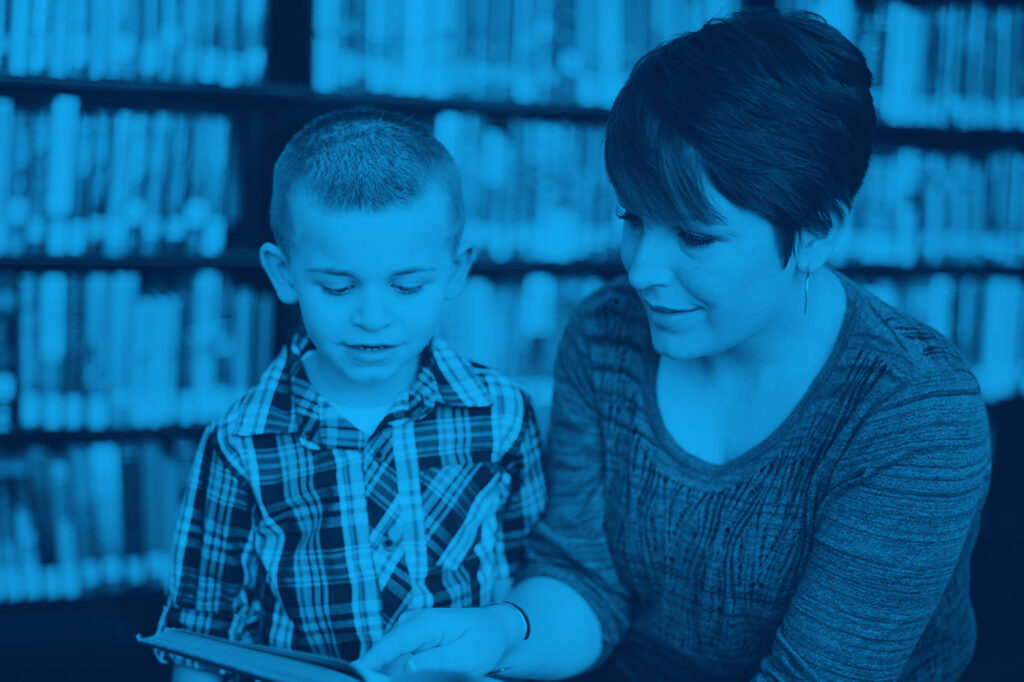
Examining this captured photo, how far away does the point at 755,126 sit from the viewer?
2.64 feet

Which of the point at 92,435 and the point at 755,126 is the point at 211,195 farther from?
the point at 755,126

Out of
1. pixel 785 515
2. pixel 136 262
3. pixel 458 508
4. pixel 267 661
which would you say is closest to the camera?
pixel 267 661

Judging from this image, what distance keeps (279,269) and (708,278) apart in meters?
0.49

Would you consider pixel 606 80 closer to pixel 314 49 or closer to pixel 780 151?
pixel 314 49

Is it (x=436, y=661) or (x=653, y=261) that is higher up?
(x=653, y=261)

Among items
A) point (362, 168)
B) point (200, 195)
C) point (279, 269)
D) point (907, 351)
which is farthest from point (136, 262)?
point (907, 351)

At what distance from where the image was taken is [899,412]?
2.80ft

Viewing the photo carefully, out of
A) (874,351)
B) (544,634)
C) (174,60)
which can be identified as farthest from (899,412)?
(174,60)

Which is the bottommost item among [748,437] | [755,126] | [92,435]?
[92,435]

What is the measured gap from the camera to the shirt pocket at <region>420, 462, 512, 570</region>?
1010 millimetres

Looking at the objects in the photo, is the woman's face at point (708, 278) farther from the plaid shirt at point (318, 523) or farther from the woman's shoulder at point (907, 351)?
the plaid shirt at point (318, 523)

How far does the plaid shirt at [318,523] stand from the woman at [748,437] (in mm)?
114

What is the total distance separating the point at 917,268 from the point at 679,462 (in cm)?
141

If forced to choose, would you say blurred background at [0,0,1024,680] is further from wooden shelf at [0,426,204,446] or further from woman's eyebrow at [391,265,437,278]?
woman's eyebrow at [391,265,437,278]
